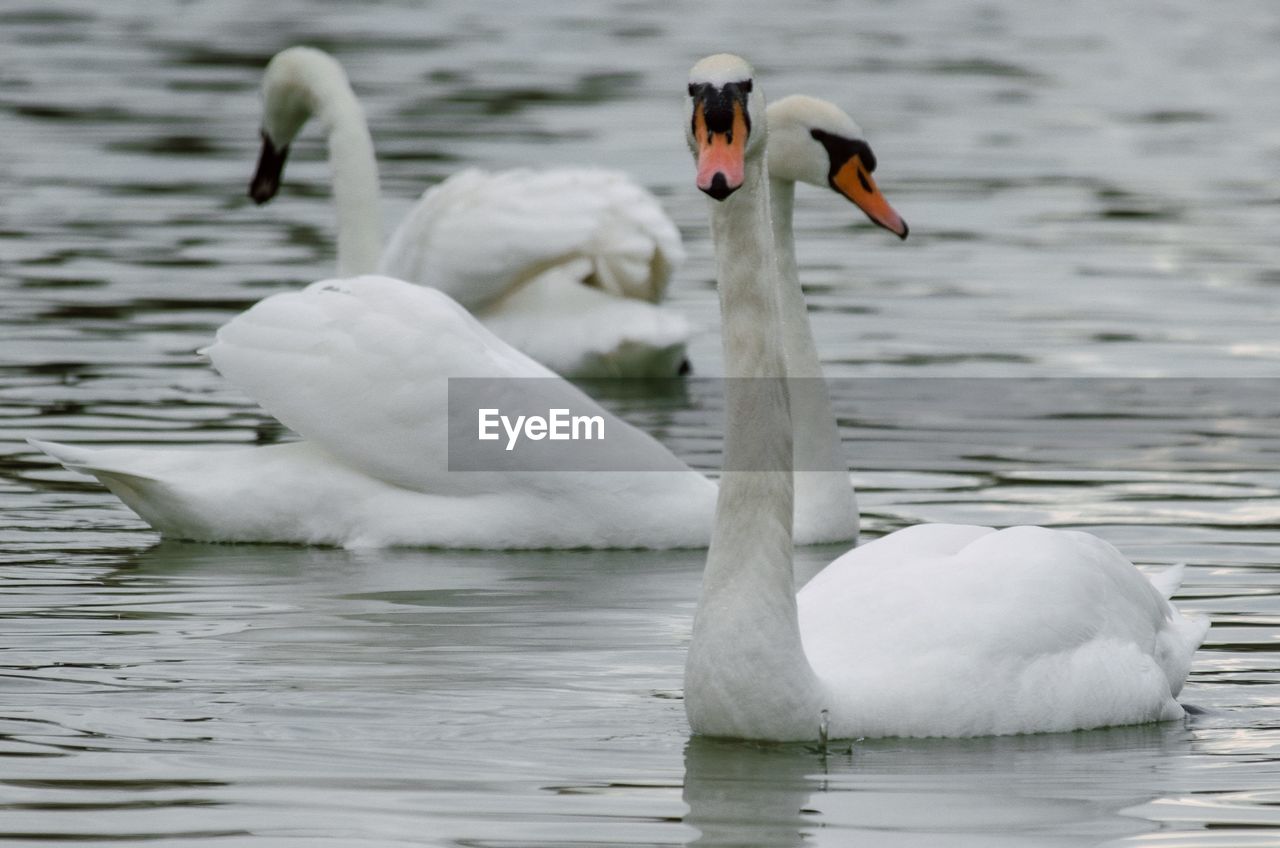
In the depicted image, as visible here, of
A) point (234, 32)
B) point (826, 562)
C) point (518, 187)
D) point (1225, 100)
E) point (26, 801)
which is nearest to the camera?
point (26, 801)

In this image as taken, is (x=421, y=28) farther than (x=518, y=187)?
Yes

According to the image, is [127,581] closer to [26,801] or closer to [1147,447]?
[26,801]

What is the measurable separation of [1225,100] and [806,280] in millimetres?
12049

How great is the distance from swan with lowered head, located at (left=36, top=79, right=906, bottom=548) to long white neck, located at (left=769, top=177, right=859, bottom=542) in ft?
0.04

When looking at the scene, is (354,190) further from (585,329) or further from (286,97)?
(585,329)

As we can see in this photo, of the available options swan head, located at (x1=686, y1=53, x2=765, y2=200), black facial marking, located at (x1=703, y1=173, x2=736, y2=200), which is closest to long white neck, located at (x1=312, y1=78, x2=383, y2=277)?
swan head, located at (x1=686, y1=53, x2=765, y2=200)

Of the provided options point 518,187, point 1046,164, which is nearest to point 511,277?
point 518,187

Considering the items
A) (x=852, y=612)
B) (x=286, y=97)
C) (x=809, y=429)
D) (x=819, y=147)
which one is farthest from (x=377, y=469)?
(x=286, y=97)

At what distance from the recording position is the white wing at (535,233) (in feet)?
43.9

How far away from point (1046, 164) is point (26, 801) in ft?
56.7

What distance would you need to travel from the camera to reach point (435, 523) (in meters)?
9.86

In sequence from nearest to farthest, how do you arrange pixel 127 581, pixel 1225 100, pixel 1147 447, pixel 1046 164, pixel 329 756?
pixel 329 756 → pixel 127 581 → pixel 1147 447 → pixel 1046 164 → pixel 1225 100

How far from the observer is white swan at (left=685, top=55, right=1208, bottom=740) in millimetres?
6578

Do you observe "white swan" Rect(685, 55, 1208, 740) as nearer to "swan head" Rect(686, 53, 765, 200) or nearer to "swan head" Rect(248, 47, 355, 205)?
"swan head" Rect(686, 53, 765, 200)
